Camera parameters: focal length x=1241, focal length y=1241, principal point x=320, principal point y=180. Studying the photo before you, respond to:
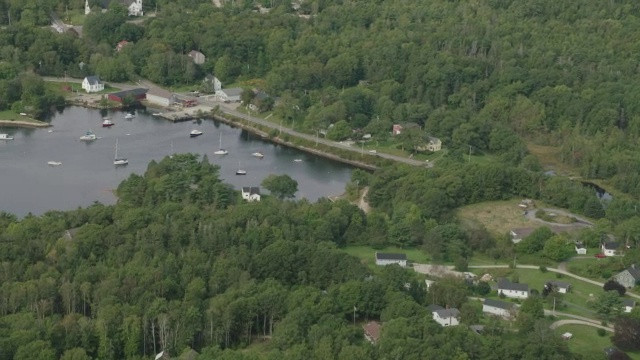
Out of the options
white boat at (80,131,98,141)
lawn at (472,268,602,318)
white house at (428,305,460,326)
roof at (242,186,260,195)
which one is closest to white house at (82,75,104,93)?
white boat at (80,131,98,141)

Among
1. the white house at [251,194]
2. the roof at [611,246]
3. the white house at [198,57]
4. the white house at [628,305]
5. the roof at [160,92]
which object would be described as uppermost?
the roof at [611,246]

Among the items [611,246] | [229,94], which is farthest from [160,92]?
[611,246]

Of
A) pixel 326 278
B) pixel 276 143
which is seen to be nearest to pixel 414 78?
pixel 276 143

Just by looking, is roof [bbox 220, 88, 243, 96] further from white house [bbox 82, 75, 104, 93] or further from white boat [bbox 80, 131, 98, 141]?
white boat [bbox 80, 131, 98, 141]

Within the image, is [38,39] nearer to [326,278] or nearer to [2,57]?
[2,57]

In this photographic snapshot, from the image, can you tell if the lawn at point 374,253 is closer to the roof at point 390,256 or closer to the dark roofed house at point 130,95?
the roof at point 390,256

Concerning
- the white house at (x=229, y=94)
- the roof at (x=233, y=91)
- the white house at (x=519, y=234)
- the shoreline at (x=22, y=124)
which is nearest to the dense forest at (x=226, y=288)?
the white house at (x=519, y=234)
